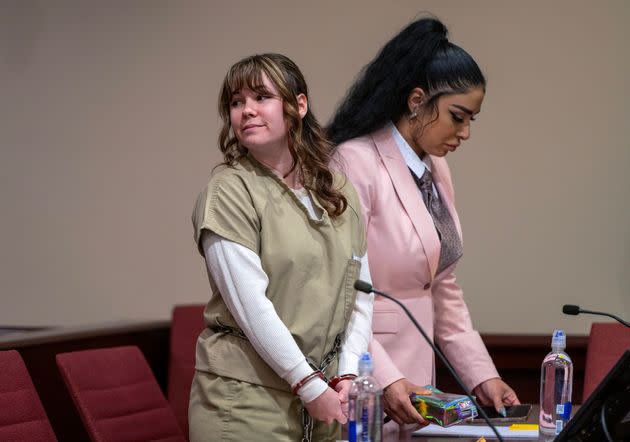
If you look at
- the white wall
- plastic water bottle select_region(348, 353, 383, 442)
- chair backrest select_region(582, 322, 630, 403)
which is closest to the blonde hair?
plastic water bottle select_region(348, 353, 383, 442)

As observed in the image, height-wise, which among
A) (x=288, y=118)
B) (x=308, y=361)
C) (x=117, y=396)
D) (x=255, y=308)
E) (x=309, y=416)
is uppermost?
(x=288, y=118)

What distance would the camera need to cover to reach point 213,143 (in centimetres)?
464

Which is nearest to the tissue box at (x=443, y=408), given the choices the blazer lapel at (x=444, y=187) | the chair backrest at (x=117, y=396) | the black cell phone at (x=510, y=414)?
the black cell phone at (x=510, y=414)

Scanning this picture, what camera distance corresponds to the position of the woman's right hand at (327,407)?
6.57 ft

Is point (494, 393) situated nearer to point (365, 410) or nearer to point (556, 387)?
point (556, 387)

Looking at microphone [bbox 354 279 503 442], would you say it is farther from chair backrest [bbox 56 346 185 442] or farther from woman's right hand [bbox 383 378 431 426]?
chair backrest [bbox 56 346 185 442]

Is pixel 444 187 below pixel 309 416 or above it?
above

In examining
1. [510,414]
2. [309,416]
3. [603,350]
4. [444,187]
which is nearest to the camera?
[309,416]

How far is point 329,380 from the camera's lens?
2123 mm

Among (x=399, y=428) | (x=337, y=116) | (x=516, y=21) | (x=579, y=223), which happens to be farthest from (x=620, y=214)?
(x=399, y=428)

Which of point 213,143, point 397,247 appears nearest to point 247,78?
point 397,247

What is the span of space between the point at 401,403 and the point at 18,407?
3.47 ft

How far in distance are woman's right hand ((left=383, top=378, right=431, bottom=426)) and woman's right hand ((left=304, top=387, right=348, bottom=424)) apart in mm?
248

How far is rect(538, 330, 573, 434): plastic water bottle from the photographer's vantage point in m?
2.28
